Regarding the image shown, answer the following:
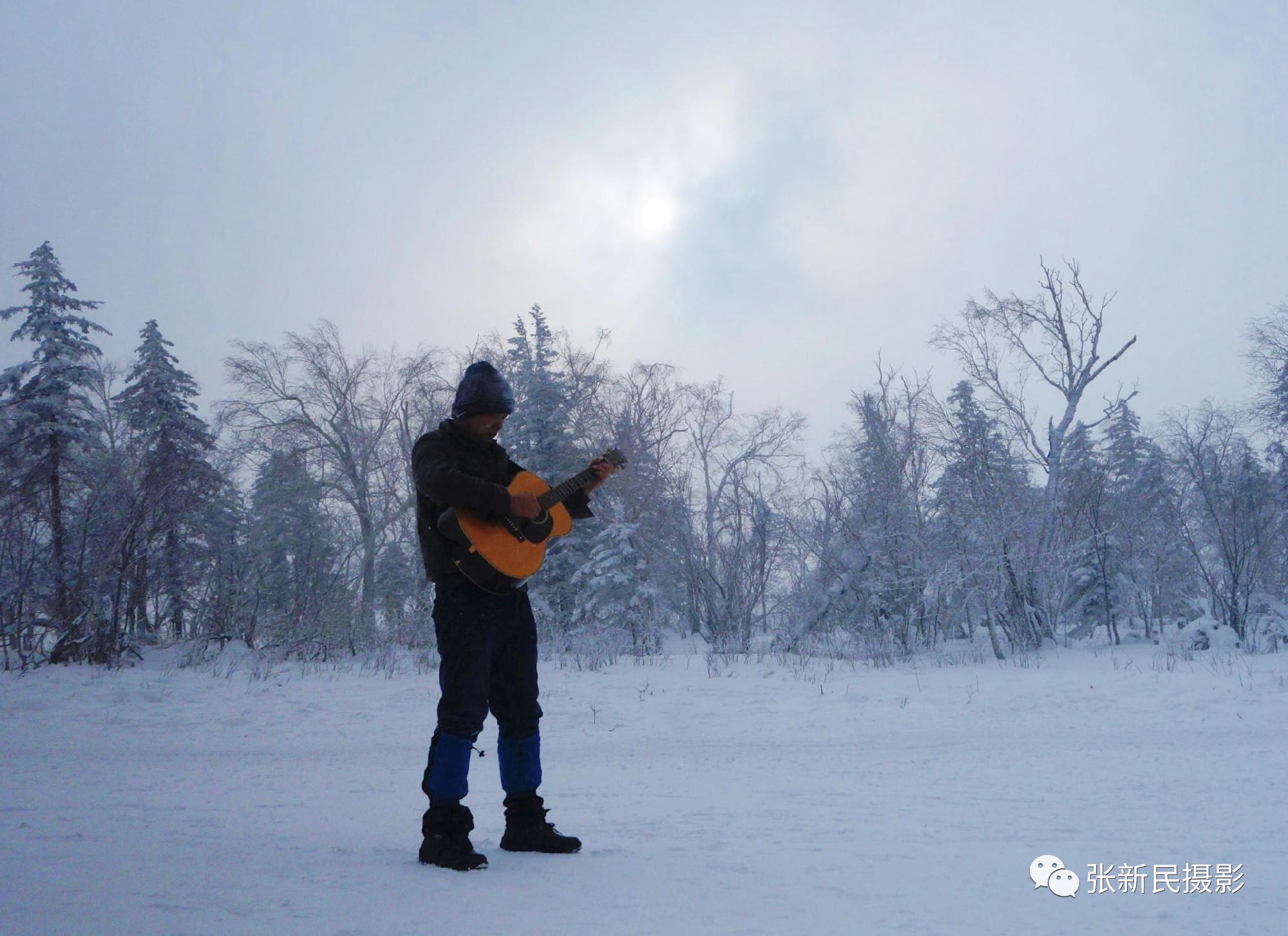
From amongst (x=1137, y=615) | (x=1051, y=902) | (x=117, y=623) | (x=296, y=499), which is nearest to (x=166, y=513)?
(x=117, y=623)

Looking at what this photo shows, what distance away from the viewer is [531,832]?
3.30 meters

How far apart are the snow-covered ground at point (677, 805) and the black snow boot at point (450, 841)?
10cm

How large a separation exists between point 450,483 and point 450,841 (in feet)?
4.33

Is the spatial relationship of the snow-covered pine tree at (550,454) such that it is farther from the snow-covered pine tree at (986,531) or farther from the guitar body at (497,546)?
the guitar body at (497,546)

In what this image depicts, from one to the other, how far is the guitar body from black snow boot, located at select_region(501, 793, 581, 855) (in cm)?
88

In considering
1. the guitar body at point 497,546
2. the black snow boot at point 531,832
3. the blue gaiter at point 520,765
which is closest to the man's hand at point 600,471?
the guitar body at point 497,546

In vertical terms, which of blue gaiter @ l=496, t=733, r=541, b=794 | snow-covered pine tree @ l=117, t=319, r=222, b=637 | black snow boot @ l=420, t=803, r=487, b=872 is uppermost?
snow-covered pine tree @ l=117, t=319, r=222, b=637

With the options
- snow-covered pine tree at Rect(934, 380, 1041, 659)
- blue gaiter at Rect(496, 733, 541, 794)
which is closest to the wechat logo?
blue gaiter at Rect(496, 733, 541, 794)

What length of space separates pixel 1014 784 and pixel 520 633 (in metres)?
3.24

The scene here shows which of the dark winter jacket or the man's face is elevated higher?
the man's face

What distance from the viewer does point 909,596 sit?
17.2m

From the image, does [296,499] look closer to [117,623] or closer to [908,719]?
[117,623]

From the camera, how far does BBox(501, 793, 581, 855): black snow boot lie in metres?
3.26

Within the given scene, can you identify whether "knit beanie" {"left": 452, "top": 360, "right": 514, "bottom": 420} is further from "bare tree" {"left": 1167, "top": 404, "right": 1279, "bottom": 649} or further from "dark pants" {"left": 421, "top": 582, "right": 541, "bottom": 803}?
"bare tree" {"left": 1167, "top": 404, "right": 1279, "bottom": 649}
